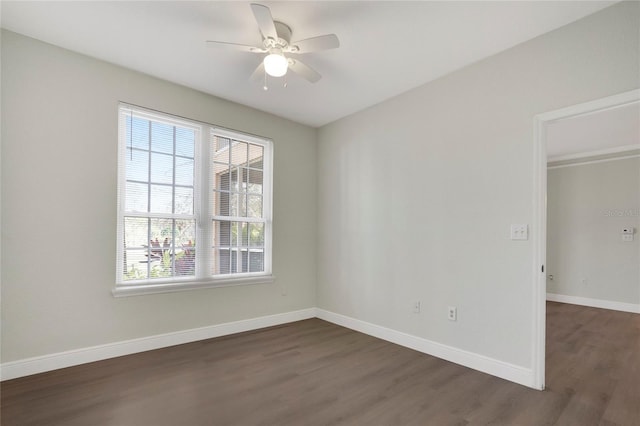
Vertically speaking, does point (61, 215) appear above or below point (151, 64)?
below

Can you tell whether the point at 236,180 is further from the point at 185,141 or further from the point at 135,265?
the point at 135,265

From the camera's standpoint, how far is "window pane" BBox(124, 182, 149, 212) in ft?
10.4

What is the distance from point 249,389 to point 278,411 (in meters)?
0.40

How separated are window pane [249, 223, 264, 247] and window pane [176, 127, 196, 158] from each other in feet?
3.89

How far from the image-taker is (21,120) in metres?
2.62

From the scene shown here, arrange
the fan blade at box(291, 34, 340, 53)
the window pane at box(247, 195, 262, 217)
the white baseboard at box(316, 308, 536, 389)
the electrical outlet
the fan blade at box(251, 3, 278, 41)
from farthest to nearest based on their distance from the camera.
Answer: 1. the window pane at box(247, 195, 262, 217)
2. the electrical outlet
3. the white baseboard at box(316, 308, 536, 389)
4. the fan blade at box(291, 34, 340, 53)
5. the fan blade at box(251, 3, 278, 41)

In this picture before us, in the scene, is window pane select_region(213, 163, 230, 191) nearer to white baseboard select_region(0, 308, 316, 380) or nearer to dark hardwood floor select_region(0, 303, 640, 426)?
white baseboard select_region(0, 308, 316, 380)

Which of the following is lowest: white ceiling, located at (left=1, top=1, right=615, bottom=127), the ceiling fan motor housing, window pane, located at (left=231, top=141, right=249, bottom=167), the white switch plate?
the white switch plate

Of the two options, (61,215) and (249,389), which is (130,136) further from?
(249,389)

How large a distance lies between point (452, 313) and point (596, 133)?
3948mm

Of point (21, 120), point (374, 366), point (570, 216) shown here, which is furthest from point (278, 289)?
point (570, 216)

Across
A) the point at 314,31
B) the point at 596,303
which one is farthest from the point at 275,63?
the point at 596,303

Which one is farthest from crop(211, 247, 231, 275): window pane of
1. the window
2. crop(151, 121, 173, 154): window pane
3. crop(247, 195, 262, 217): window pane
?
crop(151, 121, 173, 154): window pane

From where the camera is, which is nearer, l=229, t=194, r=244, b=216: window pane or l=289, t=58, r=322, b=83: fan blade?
l=289, t=58, r=322, b=83: fan blade
